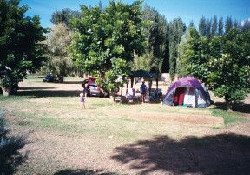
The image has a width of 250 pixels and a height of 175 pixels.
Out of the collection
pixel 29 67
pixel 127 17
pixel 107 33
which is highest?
pixel 127 17

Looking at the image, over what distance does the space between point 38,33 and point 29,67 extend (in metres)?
3.53

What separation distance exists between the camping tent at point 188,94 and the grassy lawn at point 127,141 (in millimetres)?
3490

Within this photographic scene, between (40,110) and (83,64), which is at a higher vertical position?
(83,64)

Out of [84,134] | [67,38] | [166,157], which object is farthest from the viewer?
[67,38]

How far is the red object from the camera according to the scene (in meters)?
20.3

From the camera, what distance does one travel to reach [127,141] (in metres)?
10.2

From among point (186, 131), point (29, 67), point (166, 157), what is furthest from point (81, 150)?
point (29, 67)

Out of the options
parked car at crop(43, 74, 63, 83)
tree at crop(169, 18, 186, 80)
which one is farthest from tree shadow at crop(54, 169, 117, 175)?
tree at crop(169, 18, 186, 80)

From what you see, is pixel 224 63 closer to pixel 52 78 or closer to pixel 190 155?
pixel 190 155

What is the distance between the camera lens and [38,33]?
76.0ft

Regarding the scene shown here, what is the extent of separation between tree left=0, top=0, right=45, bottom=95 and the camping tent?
39.3ft

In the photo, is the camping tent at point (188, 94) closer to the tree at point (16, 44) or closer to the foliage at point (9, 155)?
the tree at point (16, 44)

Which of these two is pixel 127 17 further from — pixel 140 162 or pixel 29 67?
pixel 140 162

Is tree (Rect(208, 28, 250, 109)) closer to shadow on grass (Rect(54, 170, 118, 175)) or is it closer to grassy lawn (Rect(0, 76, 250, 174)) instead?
grassy lawn (Rect(0, 76, 250, 174))
